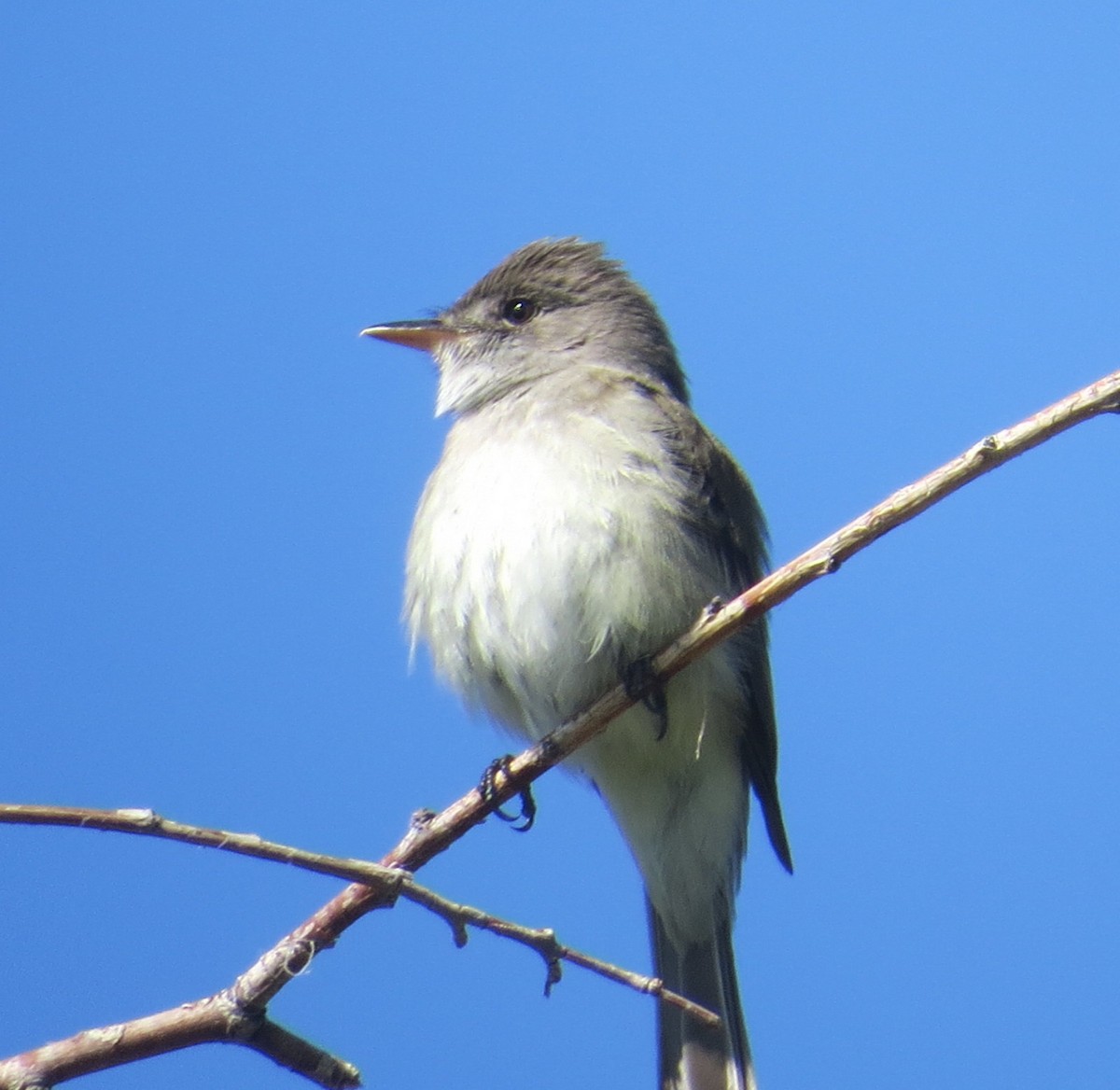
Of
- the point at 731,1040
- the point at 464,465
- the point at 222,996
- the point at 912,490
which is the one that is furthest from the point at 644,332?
the point at 222,996

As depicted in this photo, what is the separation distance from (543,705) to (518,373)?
1.20 m

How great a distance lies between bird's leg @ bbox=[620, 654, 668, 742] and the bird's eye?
1.70 m

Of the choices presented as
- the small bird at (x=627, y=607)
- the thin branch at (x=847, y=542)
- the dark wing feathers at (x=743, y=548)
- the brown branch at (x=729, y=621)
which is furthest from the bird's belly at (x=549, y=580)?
the brown branch at (x=729, y=621)

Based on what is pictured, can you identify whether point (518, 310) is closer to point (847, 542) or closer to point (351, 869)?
point (847, 542)

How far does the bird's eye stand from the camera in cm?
524

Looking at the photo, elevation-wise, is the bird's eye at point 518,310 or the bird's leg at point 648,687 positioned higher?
the bird's eye at point 518,310

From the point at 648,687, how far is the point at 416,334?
81.2 inches

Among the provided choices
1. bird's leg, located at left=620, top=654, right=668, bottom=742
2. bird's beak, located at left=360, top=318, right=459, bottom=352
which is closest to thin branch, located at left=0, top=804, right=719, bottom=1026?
bird's leg, located at left=620, top=654, right=668, bottom=742

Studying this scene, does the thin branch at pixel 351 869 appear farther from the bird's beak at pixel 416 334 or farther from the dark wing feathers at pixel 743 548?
the bird's beak at pixel 416 334

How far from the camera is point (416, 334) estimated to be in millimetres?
5207

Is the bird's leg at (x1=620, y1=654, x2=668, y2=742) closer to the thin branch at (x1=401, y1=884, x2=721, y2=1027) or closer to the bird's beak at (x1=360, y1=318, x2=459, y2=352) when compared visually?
the thin branch at (x1=401, y1=884, x2=721, y2=1027)

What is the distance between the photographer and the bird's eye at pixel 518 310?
524cm

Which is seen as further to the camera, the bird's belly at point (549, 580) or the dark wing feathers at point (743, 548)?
the dark wing feathers at point (743, 548)

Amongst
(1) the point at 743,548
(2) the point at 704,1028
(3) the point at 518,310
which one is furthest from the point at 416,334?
(2) the point at 704,1028
